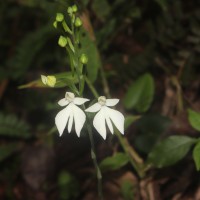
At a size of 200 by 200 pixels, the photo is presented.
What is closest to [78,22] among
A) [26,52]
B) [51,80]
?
[51,80]

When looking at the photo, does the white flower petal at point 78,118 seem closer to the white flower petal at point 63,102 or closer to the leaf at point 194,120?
the white flower petal at point 63,102

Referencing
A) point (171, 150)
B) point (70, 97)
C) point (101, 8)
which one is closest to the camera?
point (70, 97)

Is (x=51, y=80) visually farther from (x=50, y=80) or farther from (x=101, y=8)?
(x=101, y=8)

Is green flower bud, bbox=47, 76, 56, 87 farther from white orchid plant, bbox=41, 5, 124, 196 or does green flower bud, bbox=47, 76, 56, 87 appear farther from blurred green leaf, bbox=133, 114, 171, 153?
blurred green leaf, bbox=133, 114, 171, 153

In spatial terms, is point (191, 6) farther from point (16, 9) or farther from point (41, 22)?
point (16, 9)

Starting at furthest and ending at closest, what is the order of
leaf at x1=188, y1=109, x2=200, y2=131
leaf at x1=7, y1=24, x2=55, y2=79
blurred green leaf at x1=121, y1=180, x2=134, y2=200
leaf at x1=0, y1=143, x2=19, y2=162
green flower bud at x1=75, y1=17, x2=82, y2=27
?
leaf at x1=7, y1=24, x2=55, y2=79 < leaf at x1=0, y1=143, x2=19, y2=162 < blurred green leaf at x1=121, y1=180, x2=134, y2=200 < leaf at x1=188, y1=109, x2=200, y2=131 < green flower bud at x1=75, y1=17, x2=82, y2=27


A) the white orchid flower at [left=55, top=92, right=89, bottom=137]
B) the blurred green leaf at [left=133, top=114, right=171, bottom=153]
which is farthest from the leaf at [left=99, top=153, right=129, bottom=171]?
the white orchid flower at [left=55, top=92, right=89, bottom=137]

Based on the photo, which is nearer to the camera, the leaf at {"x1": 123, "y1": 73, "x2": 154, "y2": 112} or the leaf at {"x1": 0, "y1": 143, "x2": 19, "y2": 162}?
the leaf at {"x1": 123, "y1": 73, "x2": 154, "y2": 112}
